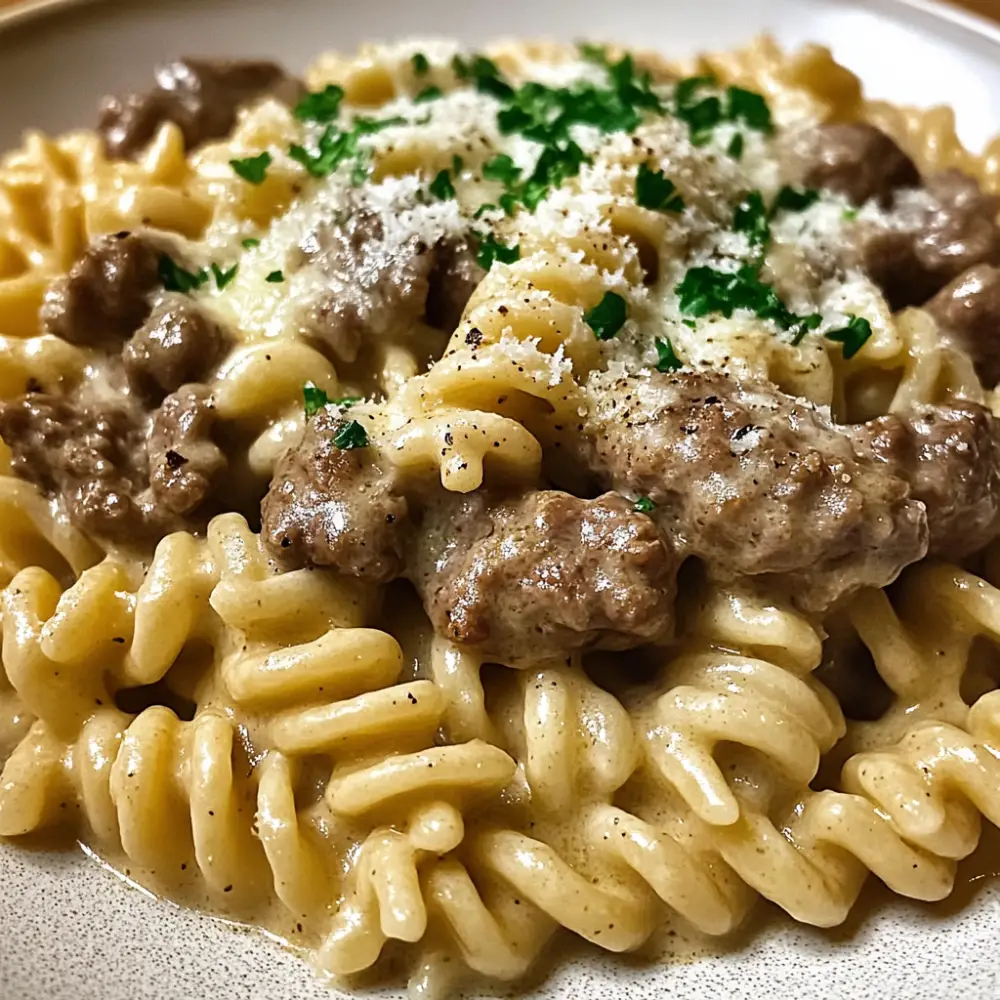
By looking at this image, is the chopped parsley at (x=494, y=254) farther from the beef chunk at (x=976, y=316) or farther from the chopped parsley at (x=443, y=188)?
the beef chunk at (x=976, y=316)

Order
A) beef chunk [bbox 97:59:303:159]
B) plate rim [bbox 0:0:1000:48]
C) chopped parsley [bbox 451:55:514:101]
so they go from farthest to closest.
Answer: plate rim [bbox 0:0:1000:48] < beef chunk [bbox 97:59:303:159] < chopped parsley [bbox 451:55:514:101]

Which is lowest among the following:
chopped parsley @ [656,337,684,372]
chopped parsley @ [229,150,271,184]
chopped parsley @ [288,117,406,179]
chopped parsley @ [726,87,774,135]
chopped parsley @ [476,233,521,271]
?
chopped parsley @ [229,150,271,184]

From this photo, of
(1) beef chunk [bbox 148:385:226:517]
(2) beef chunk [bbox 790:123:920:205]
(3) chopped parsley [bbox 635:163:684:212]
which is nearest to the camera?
(1) beef chunk [bbox 148:385:226:517]

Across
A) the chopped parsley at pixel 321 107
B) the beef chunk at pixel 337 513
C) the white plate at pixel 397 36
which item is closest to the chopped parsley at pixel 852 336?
the beef chunk at pixel 337 513

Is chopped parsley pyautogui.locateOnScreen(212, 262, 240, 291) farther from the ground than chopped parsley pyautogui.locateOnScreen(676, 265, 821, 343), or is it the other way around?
chopped parsley pyautogui.locateOnScreen(676, 265, 821, 343)

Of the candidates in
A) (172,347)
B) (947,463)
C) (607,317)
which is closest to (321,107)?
(172,347)

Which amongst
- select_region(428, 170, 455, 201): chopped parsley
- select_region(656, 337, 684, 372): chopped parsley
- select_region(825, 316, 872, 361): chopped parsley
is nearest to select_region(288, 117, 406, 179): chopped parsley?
select_region(428, 170, 455, 201): chopped parsley

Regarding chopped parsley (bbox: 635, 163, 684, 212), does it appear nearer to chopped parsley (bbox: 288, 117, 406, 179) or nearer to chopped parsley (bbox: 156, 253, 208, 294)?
chopped parsley (bbox: 288, 117, 406, 179)
